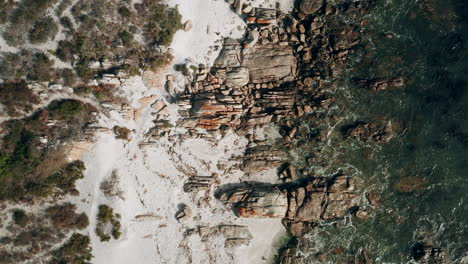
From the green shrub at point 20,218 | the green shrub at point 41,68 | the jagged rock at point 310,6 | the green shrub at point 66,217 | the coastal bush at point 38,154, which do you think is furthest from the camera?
the jagged rock at point 310,6

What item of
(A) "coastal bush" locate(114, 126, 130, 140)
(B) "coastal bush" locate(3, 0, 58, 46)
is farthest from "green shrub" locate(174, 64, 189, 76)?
(B) "coastal bush" locate(3, 0, 58, 46)

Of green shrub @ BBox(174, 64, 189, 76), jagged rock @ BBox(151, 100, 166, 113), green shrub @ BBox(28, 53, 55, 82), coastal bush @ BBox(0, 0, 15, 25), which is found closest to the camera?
coastal bush @ BBox(0, 0, 15, 25)

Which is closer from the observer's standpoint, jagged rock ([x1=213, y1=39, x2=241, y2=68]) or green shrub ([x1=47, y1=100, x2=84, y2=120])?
green shrub ([x1=47, y1=100, x2=84, y2=120])

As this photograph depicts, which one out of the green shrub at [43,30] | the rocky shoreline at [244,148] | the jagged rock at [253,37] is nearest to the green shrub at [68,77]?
the rocky shoreline at [244,148]

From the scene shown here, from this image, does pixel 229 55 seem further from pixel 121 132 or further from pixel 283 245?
pixel 283 245

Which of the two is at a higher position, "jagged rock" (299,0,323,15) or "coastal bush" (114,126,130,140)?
"jagged rock" (299,0,323,15)

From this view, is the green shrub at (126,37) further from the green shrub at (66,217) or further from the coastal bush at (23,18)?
the green shrub at (66,217)

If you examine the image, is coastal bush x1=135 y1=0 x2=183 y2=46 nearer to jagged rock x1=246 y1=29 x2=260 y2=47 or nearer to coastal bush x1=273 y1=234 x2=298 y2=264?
jagged rock x1=246 y1=29 x2=260 y2=47
